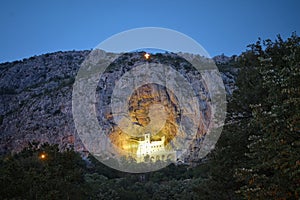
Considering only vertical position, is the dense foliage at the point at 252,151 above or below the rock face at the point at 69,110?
below

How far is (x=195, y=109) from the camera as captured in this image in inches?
2117

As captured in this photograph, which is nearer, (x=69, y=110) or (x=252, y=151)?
(x=252, y=151)

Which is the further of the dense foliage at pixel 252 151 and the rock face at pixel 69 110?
the rock face at pixel 69 110

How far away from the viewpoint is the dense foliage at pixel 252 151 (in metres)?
8.73

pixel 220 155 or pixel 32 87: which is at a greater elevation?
pixel 32 87

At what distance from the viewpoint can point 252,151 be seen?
1077 centimetres

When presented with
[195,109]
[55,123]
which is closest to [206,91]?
[195,109]

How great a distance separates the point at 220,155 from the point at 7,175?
30.2 ft

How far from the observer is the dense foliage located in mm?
8727

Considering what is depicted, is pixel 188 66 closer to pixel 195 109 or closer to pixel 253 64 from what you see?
pixel 195 109

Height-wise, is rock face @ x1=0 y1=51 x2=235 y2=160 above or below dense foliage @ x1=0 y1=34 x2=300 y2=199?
above

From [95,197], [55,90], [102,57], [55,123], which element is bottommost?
[95,197]

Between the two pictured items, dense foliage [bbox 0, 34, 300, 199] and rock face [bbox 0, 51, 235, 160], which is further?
rock face [bbox 0, 51, 235, 160]

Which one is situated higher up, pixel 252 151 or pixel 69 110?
pixel 69 110
